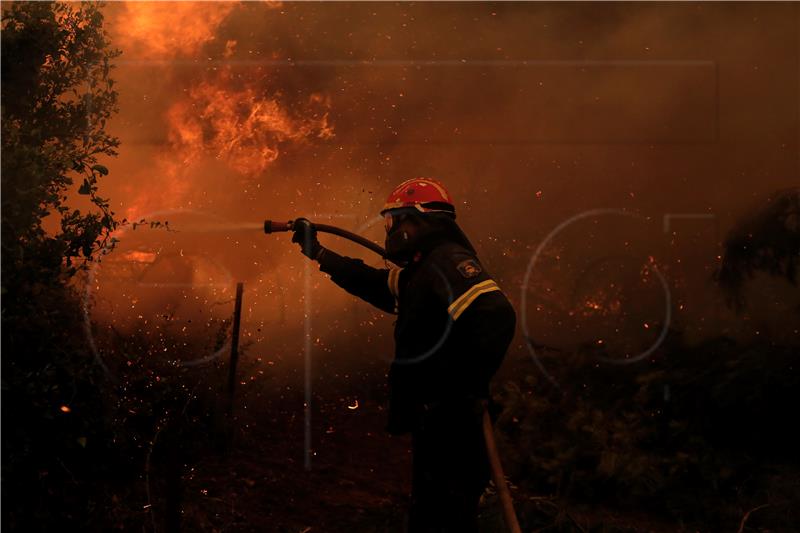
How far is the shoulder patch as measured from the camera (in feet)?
14.4

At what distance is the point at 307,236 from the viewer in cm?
517

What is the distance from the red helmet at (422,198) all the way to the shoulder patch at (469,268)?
0.43 m

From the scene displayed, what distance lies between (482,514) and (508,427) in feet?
7.17

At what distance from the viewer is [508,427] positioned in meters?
7.78

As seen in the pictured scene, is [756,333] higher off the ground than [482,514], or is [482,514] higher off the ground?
[756,333]

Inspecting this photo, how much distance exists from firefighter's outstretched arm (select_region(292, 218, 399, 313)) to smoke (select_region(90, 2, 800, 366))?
404 cm

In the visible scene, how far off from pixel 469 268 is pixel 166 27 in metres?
6.14

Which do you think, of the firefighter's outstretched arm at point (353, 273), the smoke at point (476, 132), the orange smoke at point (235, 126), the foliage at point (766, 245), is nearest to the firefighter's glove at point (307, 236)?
the firefighter's outstretched arm at point (353, 273)

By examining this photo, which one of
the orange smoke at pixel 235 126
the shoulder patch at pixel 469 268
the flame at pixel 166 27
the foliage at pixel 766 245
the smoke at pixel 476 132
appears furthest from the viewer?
the orange smoke at pixel 235 126

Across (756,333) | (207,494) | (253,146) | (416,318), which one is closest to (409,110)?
(253,146)

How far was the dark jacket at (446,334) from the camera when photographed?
4.28 meters

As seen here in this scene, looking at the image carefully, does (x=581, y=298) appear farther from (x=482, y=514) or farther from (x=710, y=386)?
(x=482, y=514)

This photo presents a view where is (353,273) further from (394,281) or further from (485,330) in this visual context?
(485,330)

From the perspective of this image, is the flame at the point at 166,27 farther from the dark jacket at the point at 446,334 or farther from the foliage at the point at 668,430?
the dark jacket at the point at 446,334
